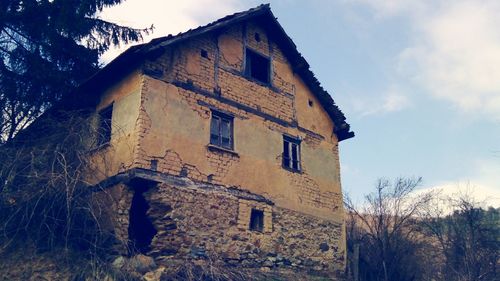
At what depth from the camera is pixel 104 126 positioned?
11758mm

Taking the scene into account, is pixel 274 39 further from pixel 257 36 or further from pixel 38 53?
pixel 38 53

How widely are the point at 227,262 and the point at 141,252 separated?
2020 mm

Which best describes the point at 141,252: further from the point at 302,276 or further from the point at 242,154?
the point at 302,276

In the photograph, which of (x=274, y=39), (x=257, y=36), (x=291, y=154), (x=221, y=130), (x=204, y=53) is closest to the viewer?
(x=221, y=130)

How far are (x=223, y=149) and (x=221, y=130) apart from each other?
0.62 meters

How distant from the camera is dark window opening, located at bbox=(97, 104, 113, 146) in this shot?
11.1 m

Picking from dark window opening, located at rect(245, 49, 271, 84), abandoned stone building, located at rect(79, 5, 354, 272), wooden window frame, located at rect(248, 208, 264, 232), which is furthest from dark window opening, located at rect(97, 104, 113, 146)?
dark window opening, located at rect(245, 49, 271, 84)

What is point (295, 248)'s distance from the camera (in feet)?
40.3

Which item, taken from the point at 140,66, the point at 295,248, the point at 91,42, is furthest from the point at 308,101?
the point at 91,42

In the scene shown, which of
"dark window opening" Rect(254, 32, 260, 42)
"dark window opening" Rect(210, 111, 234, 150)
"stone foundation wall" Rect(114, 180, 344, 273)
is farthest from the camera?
"dark window opening" Rect(254, 32, 260, 42)

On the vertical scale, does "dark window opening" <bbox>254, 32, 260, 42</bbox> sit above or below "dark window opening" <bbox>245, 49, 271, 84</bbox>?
above

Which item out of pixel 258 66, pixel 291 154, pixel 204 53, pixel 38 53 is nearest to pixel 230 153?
pixel 291 154

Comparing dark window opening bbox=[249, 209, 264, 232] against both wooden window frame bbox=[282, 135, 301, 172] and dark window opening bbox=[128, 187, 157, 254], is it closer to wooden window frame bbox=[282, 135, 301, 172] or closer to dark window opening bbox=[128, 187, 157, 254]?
wooden window frame bbox=[282, 135, 301, 172]

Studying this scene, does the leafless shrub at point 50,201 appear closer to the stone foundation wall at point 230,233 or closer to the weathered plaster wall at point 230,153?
the weathered plaster wall at point 230,153
